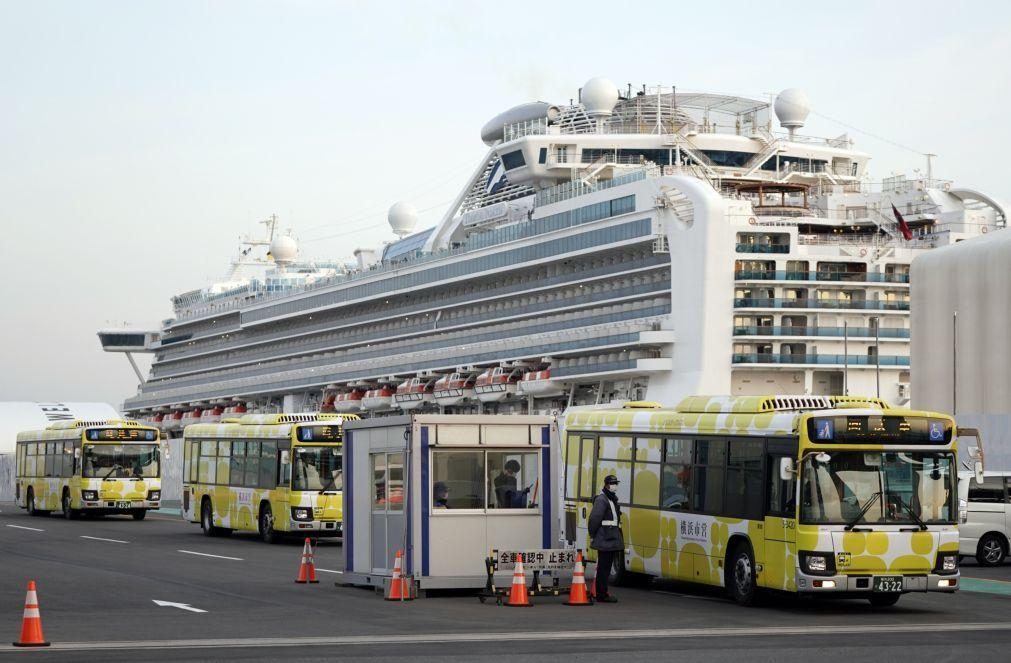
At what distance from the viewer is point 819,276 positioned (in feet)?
213

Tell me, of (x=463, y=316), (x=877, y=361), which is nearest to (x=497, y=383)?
(x=463, y=316)

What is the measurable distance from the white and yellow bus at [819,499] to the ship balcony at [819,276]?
140 feet

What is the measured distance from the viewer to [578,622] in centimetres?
1820

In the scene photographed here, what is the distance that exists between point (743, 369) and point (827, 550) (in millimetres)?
45496

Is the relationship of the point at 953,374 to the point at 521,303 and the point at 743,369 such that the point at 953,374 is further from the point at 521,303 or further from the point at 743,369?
the point at 521,303

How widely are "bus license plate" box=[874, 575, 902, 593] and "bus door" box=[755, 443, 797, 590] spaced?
97 cm

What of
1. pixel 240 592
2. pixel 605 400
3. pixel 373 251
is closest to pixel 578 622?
pixel 240 592

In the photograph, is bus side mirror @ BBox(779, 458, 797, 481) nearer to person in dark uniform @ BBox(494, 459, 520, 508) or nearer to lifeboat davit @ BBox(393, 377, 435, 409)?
person in dark uniform @ BBox(494, 459, 520, 508)

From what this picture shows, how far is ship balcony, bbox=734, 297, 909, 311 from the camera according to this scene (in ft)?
212

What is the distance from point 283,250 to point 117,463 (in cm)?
6807

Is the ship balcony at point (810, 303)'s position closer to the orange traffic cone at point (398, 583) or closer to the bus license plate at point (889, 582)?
the orange traffic cone at point (398, 583)

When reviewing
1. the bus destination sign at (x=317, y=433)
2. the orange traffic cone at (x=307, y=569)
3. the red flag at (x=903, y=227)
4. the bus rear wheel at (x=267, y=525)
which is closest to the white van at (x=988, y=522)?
the orange traffic cone at (x=307, y=569)

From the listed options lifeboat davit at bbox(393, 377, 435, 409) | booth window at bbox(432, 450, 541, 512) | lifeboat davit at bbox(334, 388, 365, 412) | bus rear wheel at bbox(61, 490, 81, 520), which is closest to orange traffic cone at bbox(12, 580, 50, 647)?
booth window at bbox(432, 450, 541, 512)

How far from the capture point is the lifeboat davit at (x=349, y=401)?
89.0m
